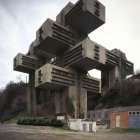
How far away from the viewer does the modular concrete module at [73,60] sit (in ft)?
247

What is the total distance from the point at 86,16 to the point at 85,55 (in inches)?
676

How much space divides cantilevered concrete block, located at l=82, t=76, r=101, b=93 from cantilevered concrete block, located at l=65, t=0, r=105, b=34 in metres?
21.4

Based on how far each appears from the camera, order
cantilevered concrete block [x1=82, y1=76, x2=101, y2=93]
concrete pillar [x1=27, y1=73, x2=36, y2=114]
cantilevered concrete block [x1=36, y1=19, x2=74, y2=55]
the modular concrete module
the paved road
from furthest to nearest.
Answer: concrete pillar [x1=27, y1=73, x2=36, y2=114]
cantilevered concrete block [x1=82, y1=76, x2=101, y2=93]
cantilevered concrete block [x1=36, y1=19, x2=74, y2=55]
the modular concrete module
the paved road

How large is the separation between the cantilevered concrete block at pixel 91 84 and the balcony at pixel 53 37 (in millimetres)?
16549

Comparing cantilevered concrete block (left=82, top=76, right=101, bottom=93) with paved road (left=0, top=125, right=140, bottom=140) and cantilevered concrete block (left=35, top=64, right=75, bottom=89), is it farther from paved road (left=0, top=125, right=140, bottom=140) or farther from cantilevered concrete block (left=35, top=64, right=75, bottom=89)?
paved road (left=0, top=125, right=140, bottom=140)

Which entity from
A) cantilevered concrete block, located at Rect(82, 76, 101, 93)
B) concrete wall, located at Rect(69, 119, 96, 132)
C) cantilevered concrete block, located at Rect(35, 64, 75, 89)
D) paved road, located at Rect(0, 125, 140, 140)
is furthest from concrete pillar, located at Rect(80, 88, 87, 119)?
paved road, located at Rect(0, 125, 140, 140)

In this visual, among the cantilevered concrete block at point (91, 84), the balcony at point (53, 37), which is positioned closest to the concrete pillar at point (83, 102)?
the cantilevered concrete block at point (91, 84)

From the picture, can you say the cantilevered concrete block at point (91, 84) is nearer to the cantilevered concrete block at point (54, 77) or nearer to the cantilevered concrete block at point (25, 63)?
the cantilevered concrete block at point (54, 77)

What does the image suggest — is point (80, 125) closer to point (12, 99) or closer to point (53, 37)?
point (53, 37)

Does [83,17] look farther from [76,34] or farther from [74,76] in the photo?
[74,76]

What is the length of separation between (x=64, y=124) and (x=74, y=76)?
36884 millimetres

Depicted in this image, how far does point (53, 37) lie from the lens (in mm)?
76562

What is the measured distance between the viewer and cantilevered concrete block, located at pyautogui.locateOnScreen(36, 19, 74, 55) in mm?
77312

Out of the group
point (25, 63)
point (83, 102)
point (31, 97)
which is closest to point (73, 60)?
point (83, 102)
